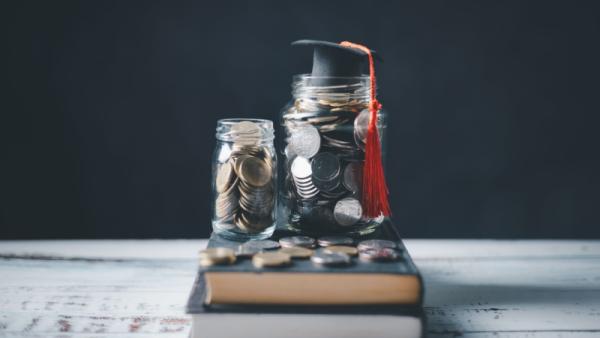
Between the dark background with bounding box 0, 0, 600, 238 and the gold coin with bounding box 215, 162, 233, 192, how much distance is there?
0.48 meters

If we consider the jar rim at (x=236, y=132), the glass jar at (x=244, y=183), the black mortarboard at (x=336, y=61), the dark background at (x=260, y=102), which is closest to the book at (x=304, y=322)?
the glass jar at (x=244, y=183)

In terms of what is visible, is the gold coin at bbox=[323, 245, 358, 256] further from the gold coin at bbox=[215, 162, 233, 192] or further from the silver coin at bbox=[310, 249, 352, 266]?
the gold coin at bbox=[215, 162, 233, 192]

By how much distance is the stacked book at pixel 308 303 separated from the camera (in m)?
0.88

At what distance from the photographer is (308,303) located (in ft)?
2.93

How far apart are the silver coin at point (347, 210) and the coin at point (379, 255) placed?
165 millimetres

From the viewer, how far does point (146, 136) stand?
1.56m

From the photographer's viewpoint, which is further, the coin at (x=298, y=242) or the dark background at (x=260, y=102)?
the dark background at (x=260, y=102)

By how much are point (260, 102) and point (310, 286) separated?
76 centimetres

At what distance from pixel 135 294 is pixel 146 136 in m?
0.54

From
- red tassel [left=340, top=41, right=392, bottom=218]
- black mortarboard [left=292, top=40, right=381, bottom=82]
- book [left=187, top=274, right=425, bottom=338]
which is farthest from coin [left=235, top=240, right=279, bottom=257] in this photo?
black mortarboard [left=292, top=40, right=381, bottom=82]

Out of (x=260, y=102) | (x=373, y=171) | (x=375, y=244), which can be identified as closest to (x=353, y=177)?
(x=373, y=171)

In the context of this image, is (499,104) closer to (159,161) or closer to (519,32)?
(519,32)

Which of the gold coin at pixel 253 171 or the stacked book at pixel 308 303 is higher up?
the gold coin at pixel 253 171

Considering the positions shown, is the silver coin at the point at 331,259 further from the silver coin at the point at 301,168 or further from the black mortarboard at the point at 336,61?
the black mortarboard at the point at 336,61
